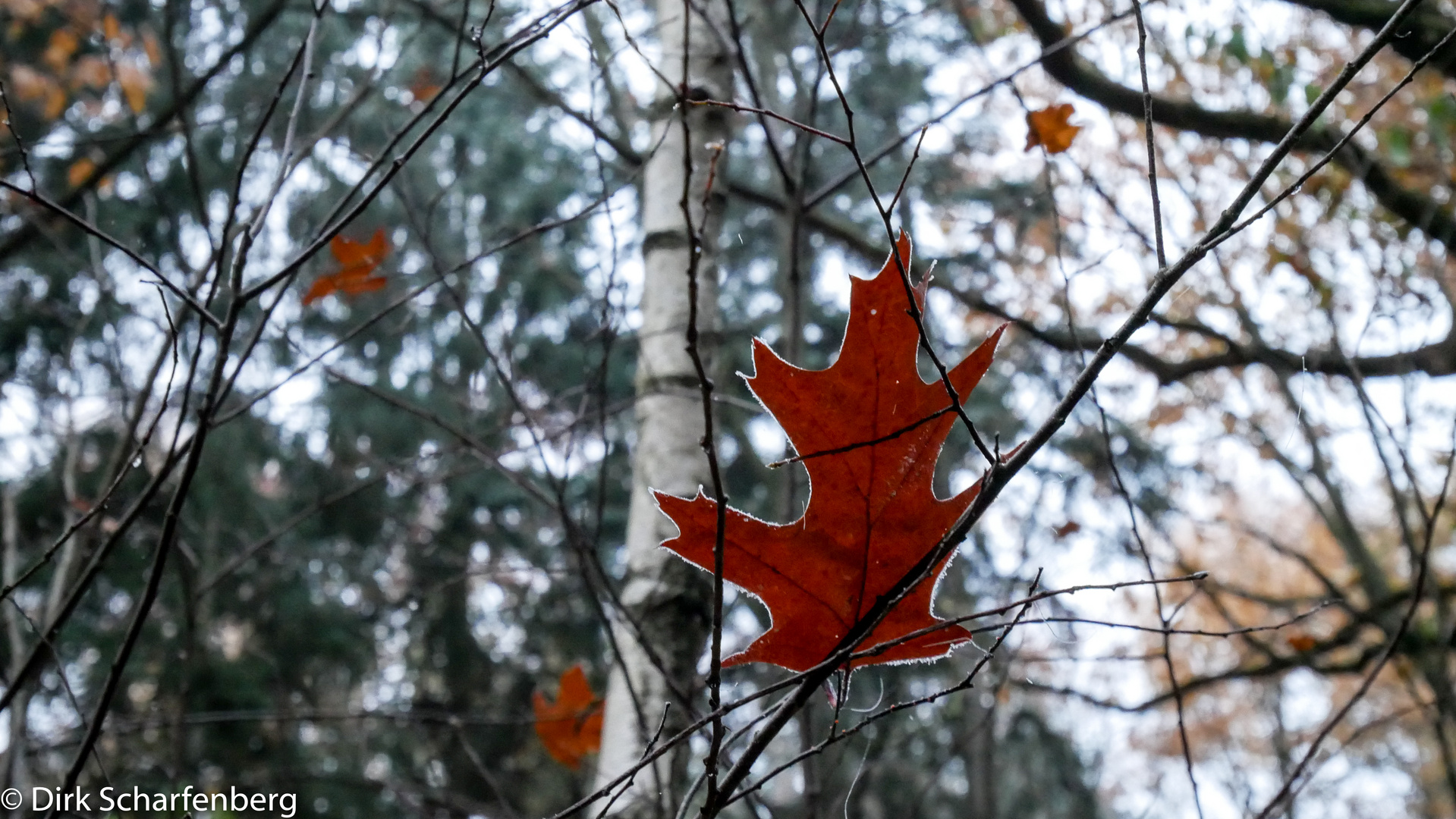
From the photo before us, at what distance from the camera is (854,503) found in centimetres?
73

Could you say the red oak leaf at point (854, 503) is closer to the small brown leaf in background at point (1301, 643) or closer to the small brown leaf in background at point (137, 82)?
the small brown leaf in background at point (1301, 643)

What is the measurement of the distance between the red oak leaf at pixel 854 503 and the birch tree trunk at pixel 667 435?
64cm

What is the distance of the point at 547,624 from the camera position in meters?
5.81

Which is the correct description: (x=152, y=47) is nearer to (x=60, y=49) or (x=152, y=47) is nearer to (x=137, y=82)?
(x=137, y=82)

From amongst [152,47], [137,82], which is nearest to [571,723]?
[152,47]

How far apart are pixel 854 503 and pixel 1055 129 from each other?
1.35 m

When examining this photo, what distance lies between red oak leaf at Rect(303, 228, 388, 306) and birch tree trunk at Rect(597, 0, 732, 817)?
1.69 feet

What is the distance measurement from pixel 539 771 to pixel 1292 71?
5.45m

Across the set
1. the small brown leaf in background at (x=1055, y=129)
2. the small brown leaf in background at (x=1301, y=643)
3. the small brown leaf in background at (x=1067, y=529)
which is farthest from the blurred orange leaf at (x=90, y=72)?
the small brown leaf in background at (x=1301, y=643)

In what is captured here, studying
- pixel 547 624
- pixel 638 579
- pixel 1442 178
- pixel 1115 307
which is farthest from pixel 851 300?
pixel 547 624

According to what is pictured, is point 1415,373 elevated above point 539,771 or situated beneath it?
situated beneath

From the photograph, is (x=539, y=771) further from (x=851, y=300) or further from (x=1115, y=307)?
(x=851, y=300)

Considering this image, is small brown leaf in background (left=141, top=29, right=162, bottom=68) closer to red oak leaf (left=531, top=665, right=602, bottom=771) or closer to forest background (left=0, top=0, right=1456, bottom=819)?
forest background (left=0, top=0, right=1456, bottom=819)

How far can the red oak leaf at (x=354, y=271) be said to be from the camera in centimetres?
162
